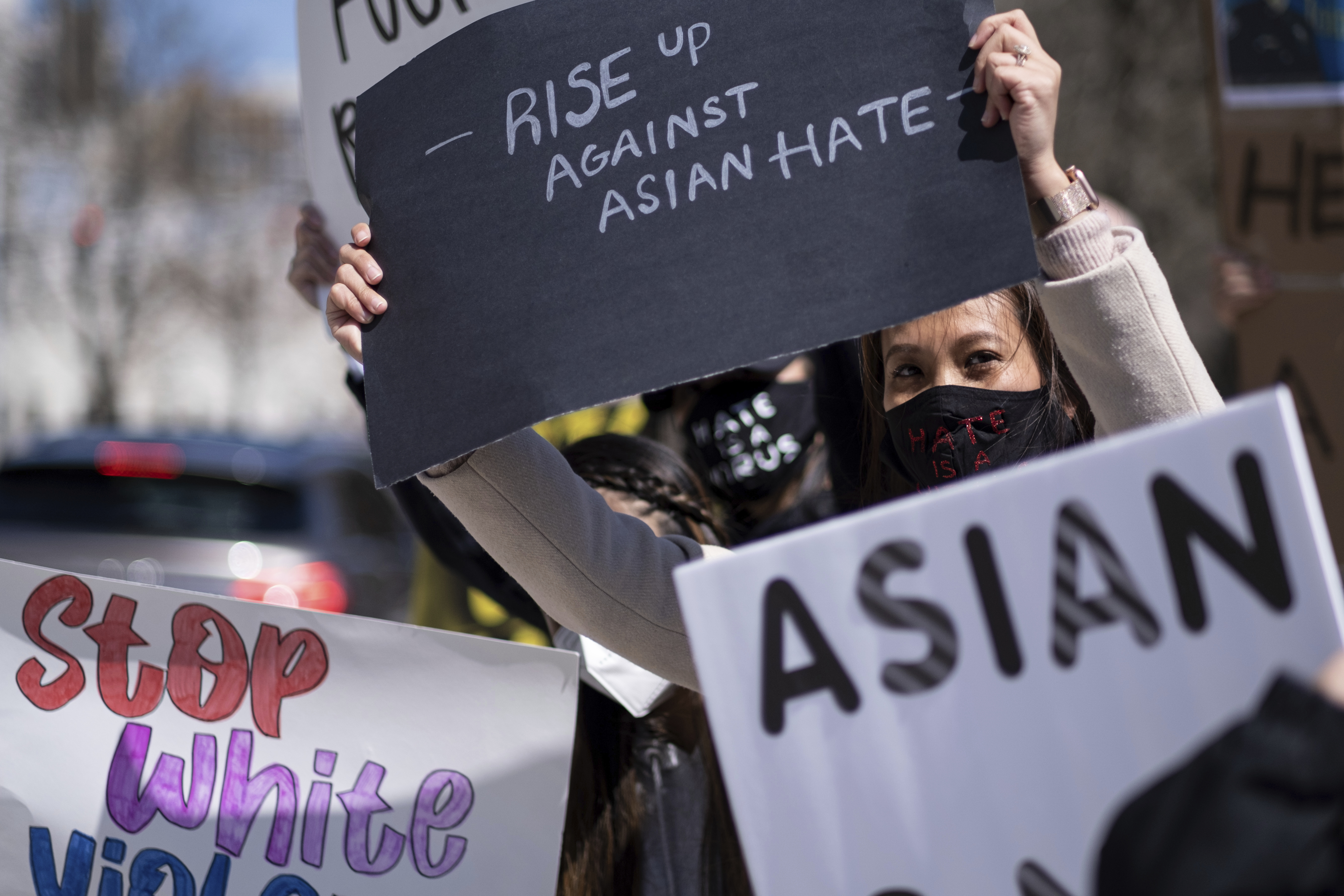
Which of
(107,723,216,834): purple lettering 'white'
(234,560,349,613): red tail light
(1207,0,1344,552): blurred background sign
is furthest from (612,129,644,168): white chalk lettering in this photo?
(234,560,349,613): red tail light

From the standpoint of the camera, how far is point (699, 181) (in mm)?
1438

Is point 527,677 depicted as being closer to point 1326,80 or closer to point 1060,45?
Answer: point 1326,80

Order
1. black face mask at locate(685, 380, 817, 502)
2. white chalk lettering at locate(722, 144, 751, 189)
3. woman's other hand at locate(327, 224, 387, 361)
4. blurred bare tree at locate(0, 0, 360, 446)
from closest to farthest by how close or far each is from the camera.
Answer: white chalk lettering at locate(722, 144, 751, 189), woman's other hand at locate(327, 224, 387, 361), black face mask at locate(685, 380, 817, 502), blurred bare tree at locate(0, 0, 360, 446)

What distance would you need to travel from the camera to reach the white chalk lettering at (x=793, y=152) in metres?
1.40

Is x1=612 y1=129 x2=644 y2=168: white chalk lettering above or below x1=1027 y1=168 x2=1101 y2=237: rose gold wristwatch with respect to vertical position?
above

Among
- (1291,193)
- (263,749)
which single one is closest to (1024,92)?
(263,749)

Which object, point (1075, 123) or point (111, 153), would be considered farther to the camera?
point (111, 153)

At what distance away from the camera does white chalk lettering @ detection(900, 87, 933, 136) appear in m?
1.37

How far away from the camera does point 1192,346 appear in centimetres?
138

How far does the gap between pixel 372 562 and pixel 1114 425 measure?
268 inches

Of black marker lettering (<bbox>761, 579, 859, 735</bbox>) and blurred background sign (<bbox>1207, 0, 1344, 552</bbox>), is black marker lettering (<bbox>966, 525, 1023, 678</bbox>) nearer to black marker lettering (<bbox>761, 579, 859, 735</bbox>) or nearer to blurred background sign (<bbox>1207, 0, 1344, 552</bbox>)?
black marker lettering (<bbox>761, 579, 859, 735</bbox>)

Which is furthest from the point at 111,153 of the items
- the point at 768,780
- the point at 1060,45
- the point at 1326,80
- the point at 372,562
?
the point at 768,780

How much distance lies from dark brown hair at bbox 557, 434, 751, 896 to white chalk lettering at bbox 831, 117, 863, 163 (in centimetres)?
77

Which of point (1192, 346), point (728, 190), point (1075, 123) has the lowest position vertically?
point (1192, 346)
